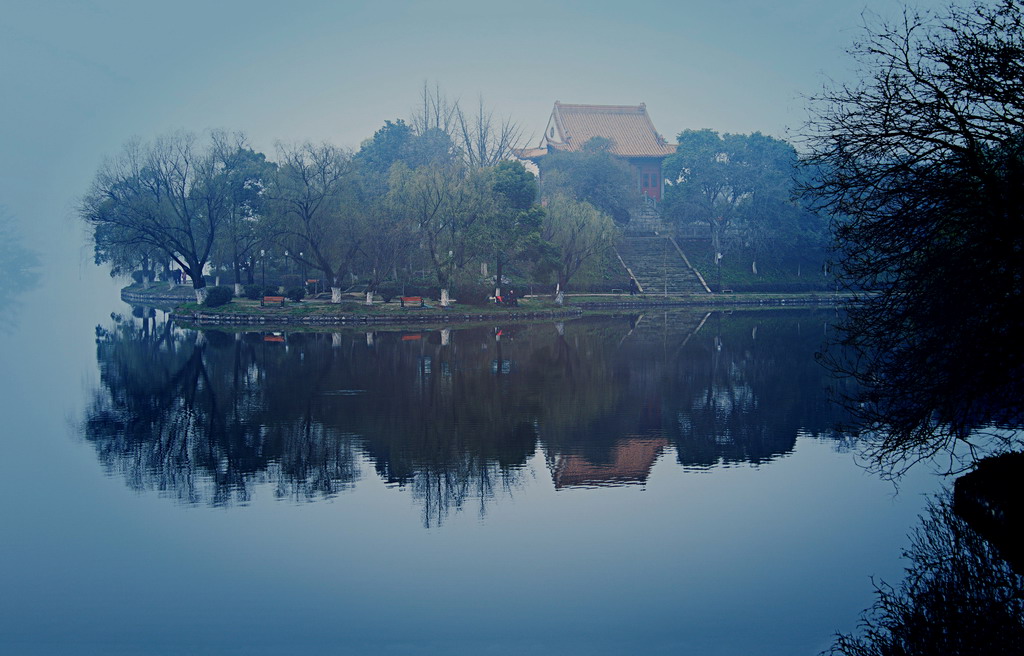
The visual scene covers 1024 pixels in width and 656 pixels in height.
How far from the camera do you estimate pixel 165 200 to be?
42031mm

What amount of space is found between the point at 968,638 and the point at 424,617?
14.1 feet

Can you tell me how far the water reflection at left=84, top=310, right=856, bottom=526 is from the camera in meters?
12.0

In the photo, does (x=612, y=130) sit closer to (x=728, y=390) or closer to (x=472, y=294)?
(x=472, y=294)

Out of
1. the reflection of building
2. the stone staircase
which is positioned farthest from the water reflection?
the stone staircase

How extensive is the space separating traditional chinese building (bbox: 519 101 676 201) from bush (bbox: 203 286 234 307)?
32.4m

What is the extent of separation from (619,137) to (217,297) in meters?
37.6

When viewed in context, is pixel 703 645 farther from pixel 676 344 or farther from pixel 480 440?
pixel 676 344

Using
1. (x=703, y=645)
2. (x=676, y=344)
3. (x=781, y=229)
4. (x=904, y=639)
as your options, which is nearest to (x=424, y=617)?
(x=703, y=645)

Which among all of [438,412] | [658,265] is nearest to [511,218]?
[658,265]

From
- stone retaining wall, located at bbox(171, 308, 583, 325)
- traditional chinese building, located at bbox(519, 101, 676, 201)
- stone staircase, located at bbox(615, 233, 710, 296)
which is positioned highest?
traditional chinese building, located at bbox(519, 101, 676, 201)

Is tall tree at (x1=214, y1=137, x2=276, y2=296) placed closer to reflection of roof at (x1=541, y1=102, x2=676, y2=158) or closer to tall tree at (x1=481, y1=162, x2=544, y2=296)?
tall tree at (x1=481, y1=162, x2=544, y2=296)

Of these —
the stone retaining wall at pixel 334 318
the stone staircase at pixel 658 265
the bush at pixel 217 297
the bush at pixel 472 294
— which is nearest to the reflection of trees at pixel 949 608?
the stone retaining wall at pixel 334 318

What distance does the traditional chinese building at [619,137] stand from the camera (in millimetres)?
65000

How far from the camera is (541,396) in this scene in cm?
1773
